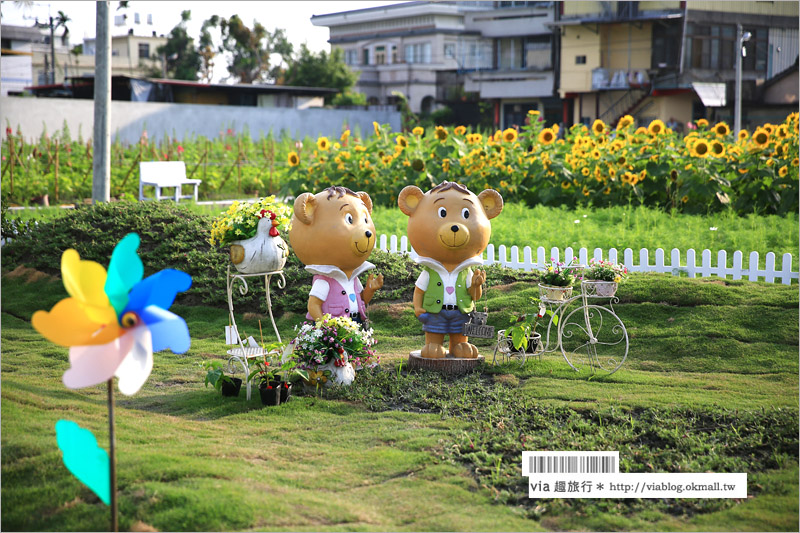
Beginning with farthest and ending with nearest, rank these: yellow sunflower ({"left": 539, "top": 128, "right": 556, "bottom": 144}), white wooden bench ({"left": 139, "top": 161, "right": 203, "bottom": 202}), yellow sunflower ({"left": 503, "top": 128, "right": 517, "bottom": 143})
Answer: white wooden bench ({"left": 139, "top": 161, "right": 203, "bottom": 202}), yellow sunflower ({"left": 503, "top": 128, "right": 517, "bottom": 143}), yellow sunflower ({"left": 539, "top": 128, "right": 556, "bottom": 144})

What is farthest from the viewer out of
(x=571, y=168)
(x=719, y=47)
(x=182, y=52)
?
(x=182, y=52)

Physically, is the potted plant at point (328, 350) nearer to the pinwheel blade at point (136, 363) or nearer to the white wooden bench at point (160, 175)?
the pinwheel blade at point (136, 363)

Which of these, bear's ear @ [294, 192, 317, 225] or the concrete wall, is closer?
bear's ear @ [294, 192, 317, 225]

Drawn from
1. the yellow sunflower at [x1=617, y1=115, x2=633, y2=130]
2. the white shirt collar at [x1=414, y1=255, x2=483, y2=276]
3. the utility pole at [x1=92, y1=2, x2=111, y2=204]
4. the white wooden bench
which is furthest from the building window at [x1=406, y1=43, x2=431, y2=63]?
the white shirt collar at [x1=414, y1=255, x2=483, y2=276]

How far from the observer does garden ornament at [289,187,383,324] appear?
6.30 meters

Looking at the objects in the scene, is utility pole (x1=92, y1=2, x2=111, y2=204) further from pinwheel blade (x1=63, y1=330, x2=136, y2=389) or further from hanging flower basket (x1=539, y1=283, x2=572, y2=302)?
pinwheel blade (x1=63, y1=330, x2=136, y2=389)

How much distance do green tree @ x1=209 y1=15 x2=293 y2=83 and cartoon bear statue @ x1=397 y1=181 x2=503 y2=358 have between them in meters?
38.3

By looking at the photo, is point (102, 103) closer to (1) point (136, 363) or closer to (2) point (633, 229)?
(2) point (633, 229)

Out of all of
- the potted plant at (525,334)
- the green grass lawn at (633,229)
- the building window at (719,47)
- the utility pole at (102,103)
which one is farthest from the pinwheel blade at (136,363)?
the building window at (719,47)

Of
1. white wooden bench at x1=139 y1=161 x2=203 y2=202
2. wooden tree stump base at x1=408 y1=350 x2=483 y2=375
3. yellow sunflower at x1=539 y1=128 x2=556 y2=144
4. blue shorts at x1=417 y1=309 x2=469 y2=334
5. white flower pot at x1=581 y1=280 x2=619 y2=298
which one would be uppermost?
yellow sunflower at x1=539 y1=128 x2=556 y2=144

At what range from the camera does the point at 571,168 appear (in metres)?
13.4

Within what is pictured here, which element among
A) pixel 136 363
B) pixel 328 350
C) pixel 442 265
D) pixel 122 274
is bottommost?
pixel 328 350

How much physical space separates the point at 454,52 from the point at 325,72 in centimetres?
646

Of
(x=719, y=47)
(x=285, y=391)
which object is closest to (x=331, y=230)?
(x=285, y=391)
